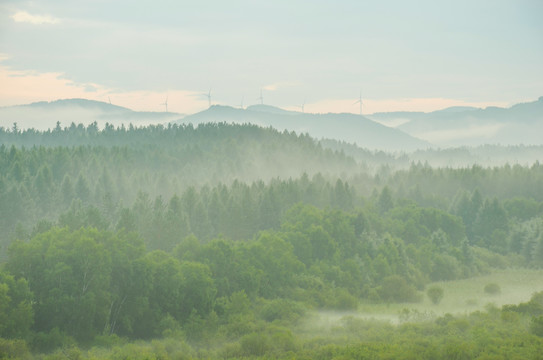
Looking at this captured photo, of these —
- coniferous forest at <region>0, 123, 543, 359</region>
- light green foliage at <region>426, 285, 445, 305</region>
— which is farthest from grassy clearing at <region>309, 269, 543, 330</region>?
coniferous forest at <region>0, 123, 543, 359</region>

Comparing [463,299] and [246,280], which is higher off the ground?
[246,280]

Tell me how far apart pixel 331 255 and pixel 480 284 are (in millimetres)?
34654

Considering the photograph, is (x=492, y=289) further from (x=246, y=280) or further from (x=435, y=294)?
(x=246, y=280)

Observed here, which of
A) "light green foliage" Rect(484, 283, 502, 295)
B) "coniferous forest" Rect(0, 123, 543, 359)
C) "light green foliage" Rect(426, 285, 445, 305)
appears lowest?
"light green foliage" Rect(484, 283, 502, 295)

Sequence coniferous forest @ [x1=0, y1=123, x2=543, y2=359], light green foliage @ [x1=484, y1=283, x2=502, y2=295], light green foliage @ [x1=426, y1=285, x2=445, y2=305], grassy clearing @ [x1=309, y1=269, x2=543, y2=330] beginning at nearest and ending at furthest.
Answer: coniferous forest @ [x1=0, y1=123, x2=543, y2=359]
grassy clearing @ [x1=309, y1=269, x2=543, y2=330]
light green foliage @ [x1=426, y1=285, x2=445, y2=305]
light green foliage @ [x1=484, y1=283, x2=502, y2=295]

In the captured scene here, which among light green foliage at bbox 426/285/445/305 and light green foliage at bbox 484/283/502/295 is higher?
light green foliage at bbox 426/285/445/305

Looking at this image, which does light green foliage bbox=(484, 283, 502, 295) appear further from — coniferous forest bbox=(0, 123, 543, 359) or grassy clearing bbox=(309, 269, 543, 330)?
coniferous forest bbox=(0, 123, 543, 359)

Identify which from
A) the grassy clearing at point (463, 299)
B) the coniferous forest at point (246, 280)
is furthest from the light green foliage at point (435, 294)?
the grassy clearing at point (463, 299)

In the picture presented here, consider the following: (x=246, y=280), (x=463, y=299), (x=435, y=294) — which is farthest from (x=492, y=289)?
(x=246, y=280)

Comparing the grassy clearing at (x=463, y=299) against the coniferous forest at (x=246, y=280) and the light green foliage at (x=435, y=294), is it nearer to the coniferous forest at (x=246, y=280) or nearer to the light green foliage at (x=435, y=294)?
the light green foliage at (x=435, y=294)

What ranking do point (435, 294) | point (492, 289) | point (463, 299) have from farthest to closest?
1. point (492, 289)
2. point (463, 299)
3. point (435, 294)

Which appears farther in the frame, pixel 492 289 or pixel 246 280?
pixel 492 289

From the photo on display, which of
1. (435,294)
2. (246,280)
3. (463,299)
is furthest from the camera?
(463,299)

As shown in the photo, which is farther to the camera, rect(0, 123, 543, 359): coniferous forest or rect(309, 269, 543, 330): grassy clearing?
rect(309, 269, 543, 330): grassy clearing
